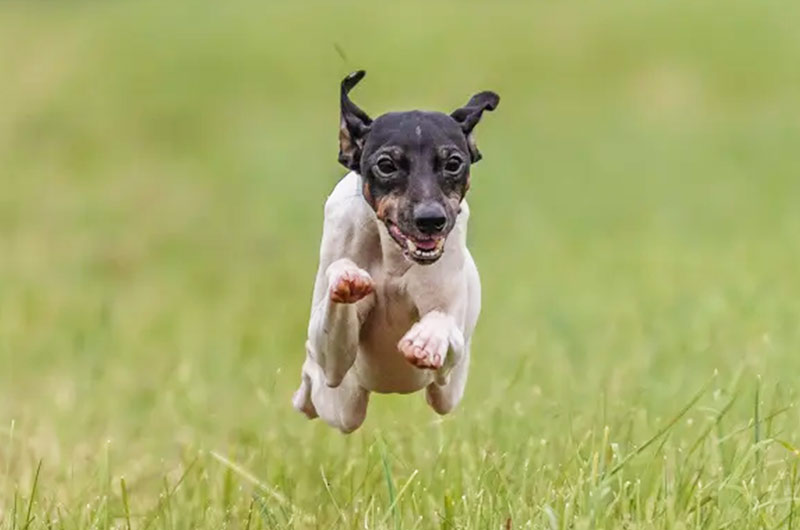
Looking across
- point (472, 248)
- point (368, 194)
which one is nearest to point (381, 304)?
point (368, 194)

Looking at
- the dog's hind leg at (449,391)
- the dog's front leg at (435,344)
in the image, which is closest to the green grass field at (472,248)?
the dog's hind leg at (449,391)

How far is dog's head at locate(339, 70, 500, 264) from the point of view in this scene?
494 cm

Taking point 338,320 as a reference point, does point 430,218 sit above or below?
above

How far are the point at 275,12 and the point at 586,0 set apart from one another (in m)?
4.90

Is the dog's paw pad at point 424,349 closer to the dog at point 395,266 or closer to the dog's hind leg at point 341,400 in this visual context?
the dog at point 395,266

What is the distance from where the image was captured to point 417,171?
5020 mm

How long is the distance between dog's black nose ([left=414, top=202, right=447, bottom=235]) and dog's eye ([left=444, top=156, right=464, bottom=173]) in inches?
7.2

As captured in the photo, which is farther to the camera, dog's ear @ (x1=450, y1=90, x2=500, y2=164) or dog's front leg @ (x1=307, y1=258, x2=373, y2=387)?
dog's ear @ (x1=450, y1=90, x2=500, y2=164)

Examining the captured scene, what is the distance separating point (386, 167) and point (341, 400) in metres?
1.07

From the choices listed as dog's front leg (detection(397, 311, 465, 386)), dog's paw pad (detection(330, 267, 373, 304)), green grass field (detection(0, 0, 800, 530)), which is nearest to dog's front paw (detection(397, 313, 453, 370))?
dog's front leg (detection(397, 311, 465, 386))

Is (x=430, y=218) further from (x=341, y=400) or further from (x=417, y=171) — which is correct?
(x=341, y=400)

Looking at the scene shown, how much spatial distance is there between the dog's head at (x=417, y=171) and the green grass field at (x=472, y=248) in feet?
2.54

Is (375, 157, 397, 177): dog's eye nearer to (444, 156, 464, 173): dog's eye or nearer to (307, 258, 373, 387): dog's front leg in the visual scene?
(444, 156, 464, 173): dog's eye

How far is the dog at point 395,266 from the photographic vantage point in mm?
5004
